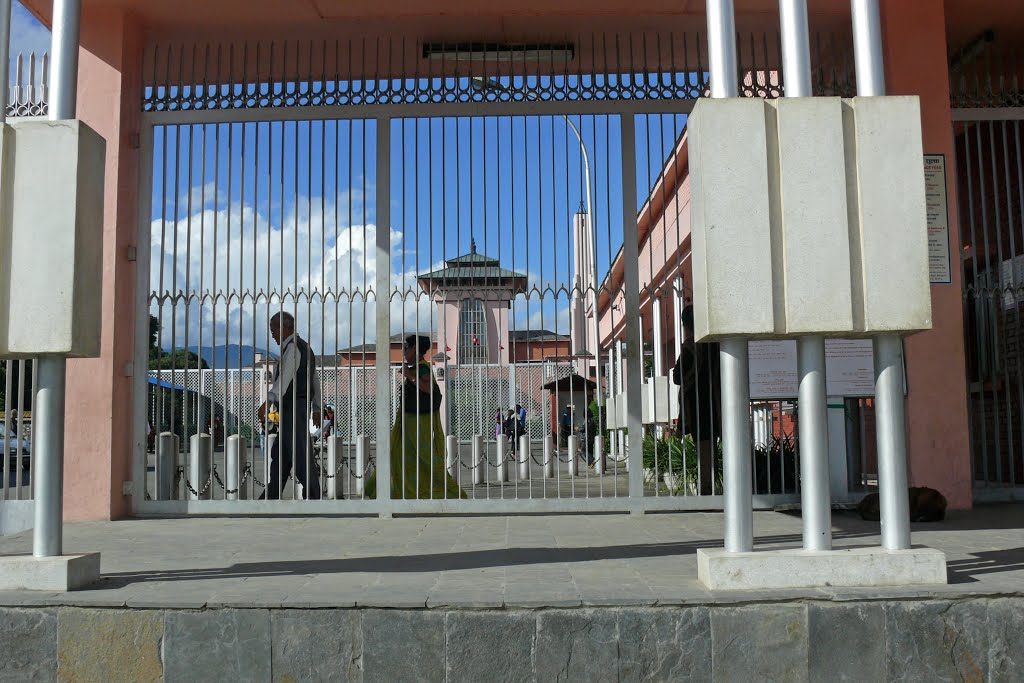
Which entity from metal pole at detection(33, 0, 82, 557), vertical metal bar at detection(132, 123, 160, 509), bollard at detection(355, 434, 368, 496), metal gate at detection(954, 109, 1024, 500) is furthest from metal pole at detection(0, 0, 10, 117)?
metal gate at detection(954, 109, 1024, 500)

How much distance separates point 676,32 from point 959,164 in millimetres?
4607

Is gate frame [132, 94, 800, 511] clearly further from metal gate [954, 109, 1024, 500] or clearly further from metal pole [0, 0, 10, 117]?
metal pole [0, 0, 10, 117]

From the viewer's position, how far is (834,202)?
4582 millimetres

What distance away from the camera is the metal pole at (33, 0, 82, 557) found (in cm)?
484

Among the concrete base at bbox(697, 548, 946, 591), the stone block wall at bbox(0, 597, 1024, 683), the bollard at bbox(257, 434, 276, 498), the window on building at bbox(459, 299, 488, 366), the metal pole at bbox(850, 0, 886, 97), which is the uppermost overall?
the metal pole at bbox(850, 0, 886, 97)

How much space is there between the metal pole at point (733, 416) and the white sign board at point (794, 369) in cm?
401

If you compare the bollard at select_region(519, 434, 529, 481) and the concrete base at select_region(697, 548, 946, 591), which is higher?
the bollard at select_region(519, 434, 529, 481)

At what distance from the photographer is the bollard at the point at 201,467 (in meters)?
8.71

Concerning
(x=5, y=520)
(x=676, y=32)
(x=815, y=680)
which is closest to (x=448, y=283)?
(x=676, y=32)

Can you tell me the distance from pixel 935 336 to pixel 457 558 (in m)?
4.88

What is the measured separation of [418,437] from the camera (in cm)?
905

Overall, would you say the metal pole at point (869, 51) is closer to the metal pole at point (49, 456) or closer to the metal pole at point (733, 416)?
the metal pole at point (733, 416)

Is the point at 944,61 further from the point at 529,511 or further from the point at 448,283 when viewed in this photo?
the point at 529,511

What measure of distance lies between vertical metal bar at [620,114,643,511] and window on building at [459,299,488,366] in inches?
51.3
